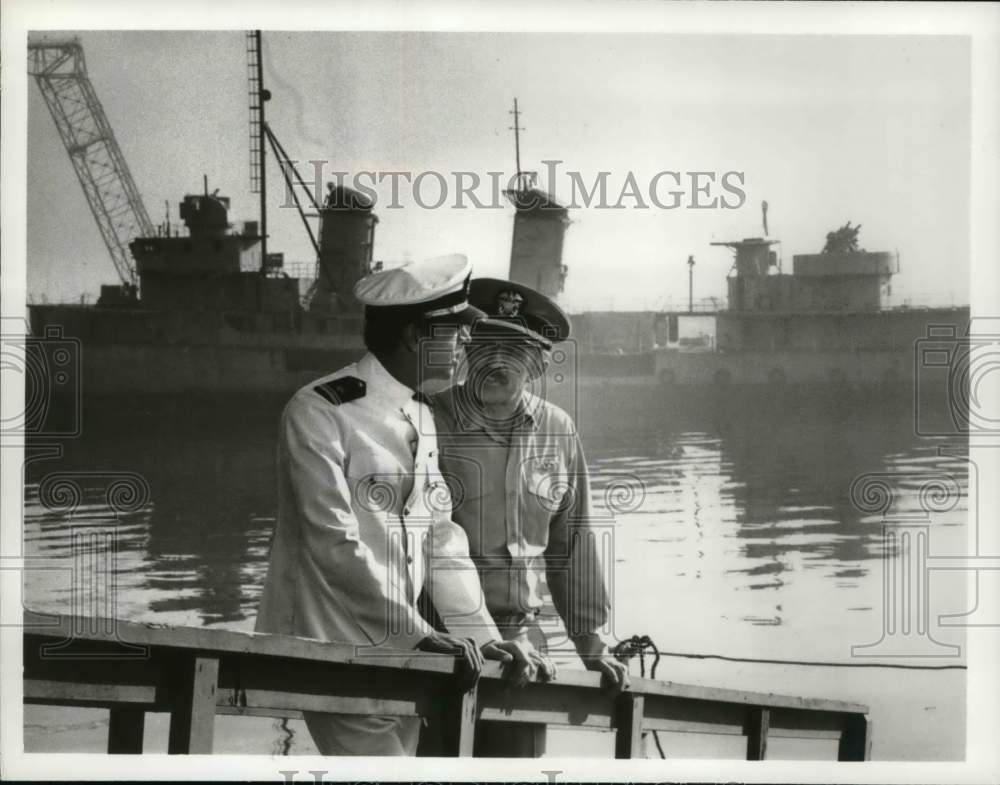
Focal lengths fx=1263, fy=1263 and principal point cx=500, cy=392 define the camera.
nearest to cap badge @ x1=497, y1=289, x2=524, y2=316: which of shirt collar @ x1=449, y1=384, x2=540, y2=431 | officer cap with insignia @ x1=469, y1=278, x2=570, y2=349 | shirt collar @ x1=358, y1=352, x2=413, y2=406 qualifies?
officer cap with insignia @ x1=469, y1=278, x2=570, y2=349

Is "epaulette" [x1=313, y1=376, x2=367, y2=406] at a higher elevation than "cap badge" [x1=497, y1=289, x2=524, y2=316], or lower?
lower

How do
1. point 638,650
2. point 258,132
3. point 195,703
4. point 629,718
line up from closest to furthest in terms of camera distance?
point 195,703
point 629,718
point 638,650
point 258,132

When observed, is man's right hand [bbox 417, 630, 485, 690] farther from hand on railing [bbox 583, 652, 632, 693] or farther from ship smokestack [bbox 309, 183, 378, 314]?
ship smokestack [bbox 309, 183, 378, 314]

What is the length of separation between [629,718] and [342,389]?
1.43 metres

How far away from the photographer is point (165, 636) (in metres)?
3.01

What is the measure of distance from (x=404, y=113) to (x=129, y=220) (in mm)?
1236

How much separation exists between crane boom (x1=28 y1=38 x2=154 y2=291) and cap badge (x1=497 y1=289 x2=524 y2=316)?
1877 mm

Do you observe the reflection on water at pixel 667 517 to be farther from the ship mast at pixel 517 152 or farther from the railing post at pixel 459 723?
the railing post at pixel 459 723

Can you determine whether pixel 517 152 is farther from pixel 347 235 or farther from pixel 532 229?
pixel 347 235

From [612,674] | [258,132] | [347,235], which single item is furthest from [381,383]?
[258,132]

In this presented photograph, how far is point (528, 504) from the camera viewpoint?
4.09m

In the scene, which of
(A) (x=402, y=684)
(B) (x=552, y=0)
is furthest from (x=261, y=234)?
(A) (x=402, y=684)

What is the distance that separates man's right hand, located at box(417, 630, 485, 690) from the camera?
11.0 ft

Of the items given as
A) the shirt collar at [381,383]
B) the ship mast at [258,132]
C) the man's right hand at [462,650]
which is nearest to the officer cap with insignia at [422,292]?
the shirt collar at [381,383]
